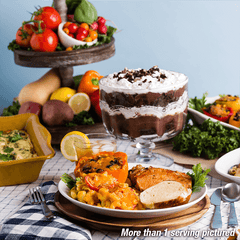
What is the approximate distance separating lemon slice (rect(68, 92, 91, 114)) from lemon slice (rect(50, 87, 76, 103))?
0.22 ft

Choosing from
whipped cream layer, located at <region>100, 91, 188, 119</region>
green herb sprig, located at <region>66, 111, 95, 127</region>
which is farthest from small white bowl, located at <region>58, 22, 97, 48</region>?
whipped cream layer, located at <region>100, 91, 188, 119</region>

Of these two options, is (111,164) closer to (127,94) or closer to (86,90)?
(127,94)

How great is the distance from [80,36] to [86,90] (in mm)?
411

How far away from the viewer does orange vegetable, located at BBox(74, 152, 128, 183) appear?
4.71 ft

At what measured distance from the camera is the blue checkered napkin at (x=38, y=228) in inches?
45.8

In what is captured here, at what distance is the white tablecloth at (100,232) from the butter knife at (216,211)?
21 mm

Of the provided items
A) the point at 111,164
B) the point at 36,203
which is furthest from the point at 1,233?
the point at 111,164

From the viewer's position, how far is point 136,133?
5.77 ft

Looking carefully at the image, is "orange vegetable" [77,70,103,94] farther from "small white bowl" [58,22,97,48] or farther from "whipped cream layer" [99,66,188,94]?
"whipped cream layer" [99,66,188,94]

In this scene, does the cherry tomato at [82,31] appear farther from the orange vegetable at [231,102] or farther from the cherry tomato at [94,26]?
the orange vegetable at [231,102]

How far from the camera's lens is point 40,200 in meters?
1.46

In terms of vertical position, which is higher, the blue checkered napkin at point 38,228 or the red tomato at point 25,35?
the red tomato at point 25,35

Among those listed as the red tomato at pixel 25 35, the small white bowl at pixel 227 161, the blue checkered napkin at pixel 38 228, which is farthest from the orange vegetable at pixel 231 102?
the blue checkered napkin at pixel 38 228

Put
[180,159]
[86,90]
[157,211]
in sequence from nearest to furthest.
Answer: [157,211], [180,159], [86,90]
